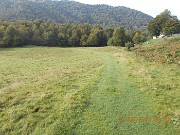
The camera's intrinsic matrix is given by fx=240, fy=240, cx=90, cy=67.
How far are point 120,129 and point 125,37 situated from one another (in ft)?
262

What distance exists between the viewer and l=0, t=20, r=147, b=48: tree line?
83875 millimetres

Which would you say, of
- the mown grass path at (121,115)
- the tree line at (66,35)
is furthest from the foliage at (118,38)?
the mown grass path at (121,115)

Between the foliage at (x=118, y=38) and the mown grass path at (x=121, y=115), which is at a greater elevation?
the foliage at (x=118, y=38)

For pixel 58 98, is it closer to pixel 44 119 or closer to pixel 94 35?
pixel 44 119

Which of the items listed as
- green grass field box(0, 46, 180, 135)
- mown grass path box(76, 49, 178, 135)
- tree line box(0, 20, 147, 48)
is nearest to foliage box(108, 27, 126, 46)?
tree line box(0, 20, 147, 48)

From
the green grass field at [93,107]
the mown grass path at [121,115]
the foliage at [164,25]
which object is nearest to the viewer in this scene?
the mown grass path at [121,115]

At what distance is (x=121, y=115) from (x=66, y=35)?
82.4m

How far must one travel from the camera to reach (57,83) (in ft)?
67.7

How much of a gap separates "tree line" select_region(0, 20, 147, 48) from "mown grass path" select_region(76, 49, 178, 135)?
67092 mm

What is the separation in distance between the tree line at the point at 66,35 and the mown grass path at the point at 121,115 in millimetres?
67092

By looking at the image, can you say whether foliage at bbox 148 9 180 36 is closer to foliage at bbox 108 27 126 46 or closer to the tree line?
the tree line

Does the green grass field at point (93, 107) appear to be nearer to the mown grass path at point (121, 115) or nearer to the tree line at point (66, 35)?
the mown grass path at point (121, 115)

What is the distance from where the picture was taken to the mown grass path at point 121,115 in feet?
37.0

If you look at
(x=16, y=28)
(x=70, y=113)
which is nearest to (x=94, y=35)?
(x=16, y=28)
